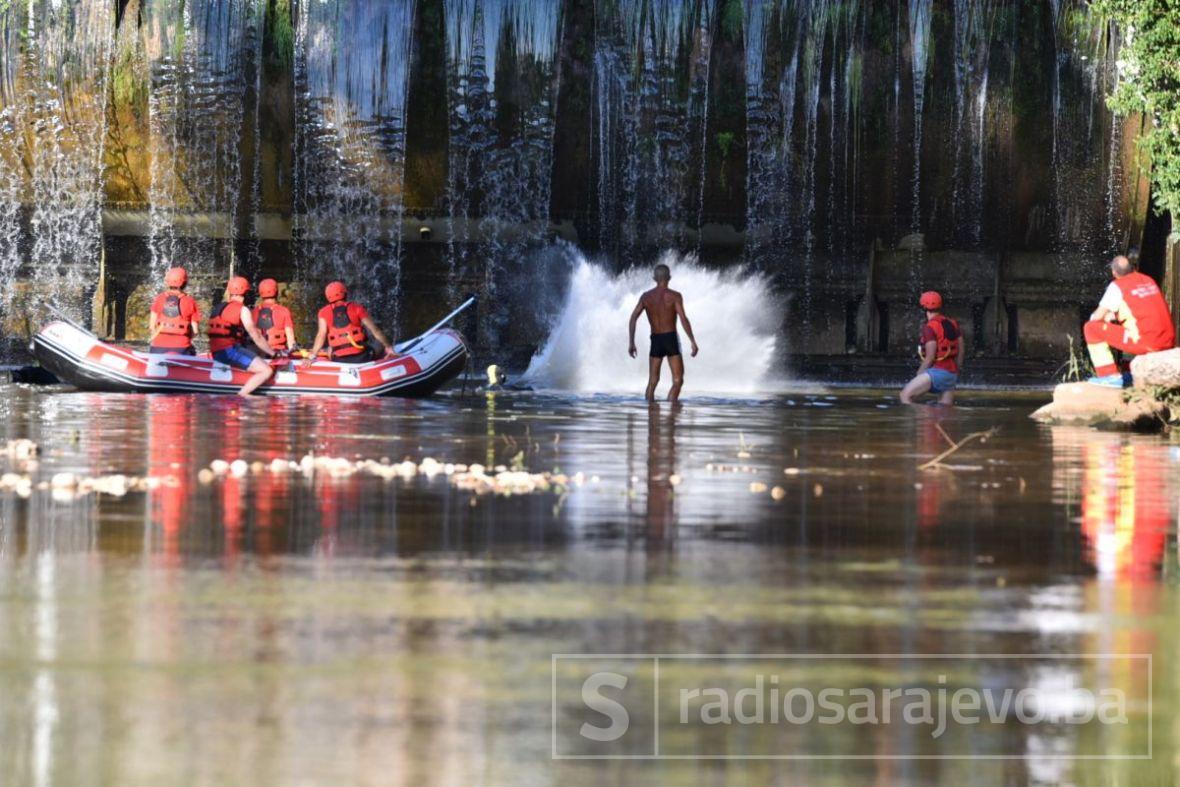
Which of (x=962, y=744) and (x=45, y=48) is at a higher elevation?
(x=45, y=48)

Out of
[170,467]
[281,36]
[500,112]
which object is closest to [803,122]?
[500,112]

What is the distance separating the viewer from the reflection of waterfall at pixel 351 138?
40.3 metres

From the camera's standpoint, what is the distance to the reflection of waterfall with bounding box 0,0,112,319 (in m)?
40.2

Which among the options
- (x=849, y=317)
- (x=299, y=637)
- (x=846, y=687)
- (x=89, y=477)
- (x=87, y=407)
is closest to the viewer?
(x=846, y=687)

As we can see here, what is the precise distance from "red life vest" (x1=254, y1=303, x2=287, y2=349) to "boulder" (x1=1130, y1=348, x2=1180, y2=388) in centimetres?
1133

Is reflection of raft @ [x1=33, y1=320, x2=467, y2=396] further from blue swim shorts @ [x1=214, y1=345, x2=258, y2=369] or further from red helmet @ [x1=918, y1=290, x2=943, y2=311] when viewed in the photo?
red helmet @ [x1=918, y1=290, x2=943, y2=311]

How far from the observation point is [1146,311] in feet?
68.9

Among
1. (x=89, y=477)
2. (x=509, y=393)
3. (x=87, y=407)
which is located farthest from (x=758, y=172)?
(x=89, y=477)

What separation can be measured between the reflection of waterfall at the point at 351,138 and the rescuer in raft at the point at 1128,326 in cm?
2102

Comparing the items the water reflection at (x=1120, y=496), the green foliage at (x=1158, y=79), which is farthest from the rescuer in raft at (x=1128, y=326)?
the green foliage at (x=1158, y=79)

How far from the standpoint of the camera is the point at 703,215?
1609 inches

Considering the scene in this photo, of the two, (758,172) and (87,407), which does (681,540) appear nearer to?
(87,407)

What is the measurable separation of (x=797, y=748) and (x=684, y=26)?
119 feet

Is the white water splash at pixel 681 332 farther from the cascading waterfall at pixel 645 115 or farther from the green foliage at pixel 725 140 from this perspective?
the green foliage at pixel 725 140
